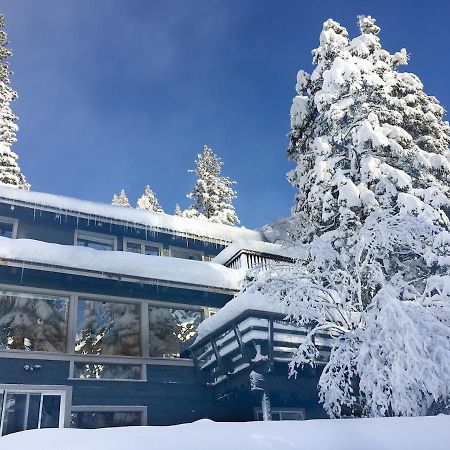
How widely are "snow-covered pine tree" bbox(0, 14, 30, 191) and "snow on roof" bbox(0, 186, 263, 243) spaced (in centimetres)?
760

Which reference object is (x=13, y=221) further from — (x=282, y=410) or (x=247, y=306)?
(x=282, y=410)

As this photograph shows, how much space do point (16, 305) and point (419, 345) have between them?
34.3 ft

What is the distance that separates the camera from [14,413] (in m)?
12.1

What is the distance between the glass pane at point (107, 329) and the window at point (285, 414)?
4241 millimetres

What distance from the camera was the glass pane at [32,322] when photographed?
13.0 metres

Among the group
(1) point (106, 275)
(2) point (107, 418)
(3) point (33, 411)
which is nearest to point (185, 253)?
(1) point (106, 275)

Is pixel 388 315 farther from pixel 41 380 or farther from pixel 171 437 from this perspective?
pixel 41 380

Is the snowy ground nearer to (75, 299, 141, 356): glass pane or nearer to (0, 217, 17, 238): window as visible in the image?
(75, 299, 141, 356): glass pane

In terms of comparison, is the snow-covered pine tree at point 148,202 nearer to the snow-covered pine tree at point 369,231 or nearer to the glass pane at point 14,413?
the snow-covered pine tree at point 369,231

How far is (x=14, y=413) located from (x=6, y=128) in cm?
1794

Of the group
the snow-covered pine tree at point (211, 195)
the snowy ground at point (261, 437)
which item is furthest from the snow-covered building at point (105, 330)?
the snow-covered pine tree at point (211, 195)

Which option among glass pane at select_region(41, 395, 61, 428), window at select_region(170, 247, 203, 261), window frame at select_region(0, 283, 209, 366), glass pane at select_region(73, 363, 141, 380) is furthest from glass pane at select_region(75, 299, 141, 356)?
window at select_region(170, 247, 203, 261)

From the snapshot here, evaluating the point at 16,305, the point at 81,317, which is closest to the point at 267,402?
the point at 81,317

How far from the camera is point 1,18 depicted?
29484 mm
